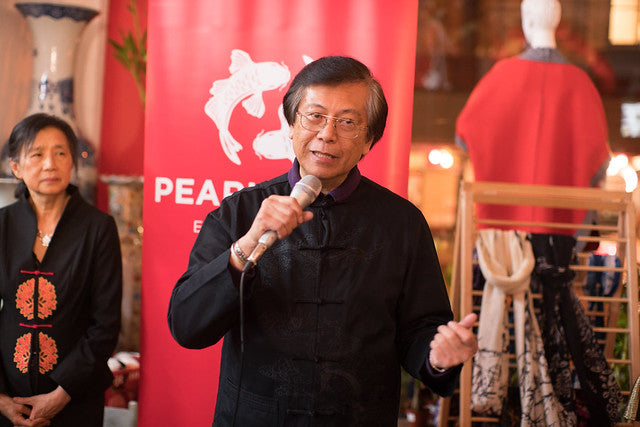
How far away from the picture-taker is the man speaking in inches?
67.0

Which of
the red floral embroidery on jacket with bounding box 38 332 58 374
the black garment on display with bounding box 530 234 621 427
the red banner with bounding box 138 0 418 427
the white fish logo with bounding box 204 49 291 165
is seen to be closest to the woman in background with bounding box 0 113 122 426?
the red floral embroidery on jacket with bounding box 38 332 58 374

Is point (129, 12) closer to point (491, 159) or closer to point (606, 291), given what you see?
point (491, 159)

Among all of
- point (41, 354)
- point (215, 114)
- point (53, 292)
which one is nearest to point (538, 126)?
point (215, 114)

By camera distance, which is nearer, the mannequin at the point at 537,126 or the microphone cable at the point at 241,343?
the microphone cable at the point at 241,343

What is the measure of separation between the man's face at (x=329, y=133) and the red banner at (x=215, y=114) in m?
0.95

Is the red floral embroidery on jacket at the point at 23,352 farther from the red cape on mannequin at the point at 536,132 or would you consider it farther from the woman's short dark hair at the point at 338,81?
the red cape on mannequin at the point at 536,132

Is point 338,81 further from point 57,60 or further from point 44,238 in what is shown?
point 57,60

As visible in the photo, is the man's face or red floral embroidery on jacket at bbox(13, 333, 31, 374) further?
red floral embroidery on jacket at bbox(13, 333, 31, 374)

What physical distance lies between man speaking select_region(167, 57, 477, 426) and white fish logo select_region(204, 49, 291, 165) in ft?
3.11

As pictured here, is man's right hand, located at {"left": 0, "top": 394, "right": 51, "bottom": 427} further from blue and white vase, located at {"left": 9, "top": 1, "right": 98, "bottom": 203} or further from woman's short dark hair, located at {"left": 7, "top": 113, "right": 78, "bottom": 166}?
blue and white vase, located at {"left": 9, "top": 1, "right": 98, "bottom": 203}

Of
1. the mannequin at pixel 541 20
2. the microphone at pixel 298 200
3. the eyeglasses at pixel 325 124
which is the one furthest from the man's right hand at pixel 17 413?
the mannequin at pixel 541 20

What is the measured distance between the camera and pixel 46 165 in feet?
8.64

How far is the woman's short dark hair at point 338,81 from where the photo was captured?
1.72 meters

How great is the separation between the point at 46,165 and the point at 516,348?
1.94 meters
